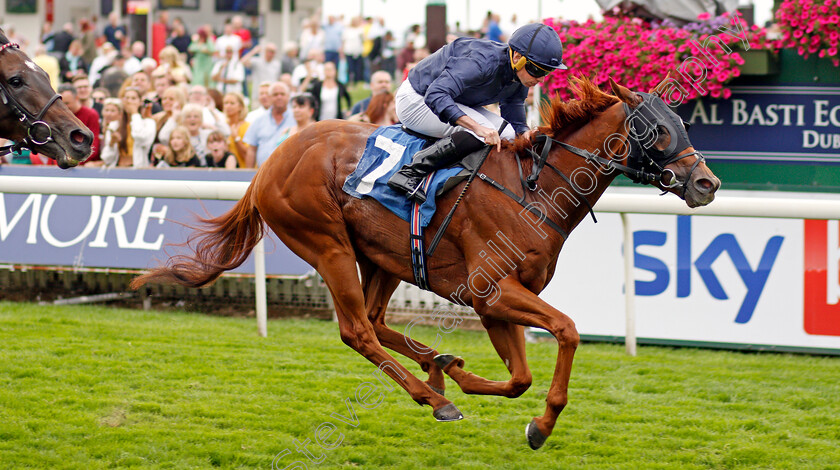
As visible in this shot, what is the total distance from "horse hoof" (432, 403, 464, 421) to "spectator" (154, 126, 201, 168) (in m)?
4.43

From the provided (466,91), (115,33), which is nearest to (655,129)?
(466,91)

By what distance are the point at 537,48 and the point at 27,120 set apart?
2.16 metres

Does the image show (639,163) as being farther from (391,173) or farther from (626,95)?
(391,173)

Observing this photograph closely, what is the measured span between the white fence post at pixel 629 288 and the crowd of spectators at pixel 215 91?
91.7 inches

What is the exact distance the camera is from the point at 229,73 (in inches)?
551

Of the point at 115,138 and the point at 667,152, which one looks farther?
the point at 115,138

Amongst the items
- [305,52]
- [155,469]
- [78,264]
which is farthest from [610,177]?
[305,52]

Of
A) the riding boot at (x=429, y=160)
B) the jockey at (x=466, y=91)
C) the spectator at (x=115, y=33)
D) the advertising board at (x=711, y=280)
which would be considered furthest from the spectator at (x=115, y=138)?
the spectator at (x=115, y=33)

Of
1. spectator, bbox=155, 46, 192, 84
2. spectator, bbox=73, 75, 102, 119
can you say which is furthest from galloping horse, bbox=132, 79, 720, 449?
spectator, bbox=155, 46, 192, 84

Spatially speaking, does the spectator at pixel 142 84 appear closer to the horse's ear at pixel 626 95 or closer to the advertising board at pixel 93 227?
the advertising board at pixel 93 227

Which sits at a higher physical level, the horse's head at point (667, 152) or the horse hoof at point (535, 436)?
the horse's head at point (667, 152)

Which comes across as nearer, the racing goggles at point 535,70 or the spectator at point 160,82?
the racing goggles at point 535,70

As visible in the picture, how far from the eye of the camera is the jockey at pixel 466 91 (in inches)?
168

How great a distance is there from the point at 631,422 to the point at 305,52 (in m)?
12.2
